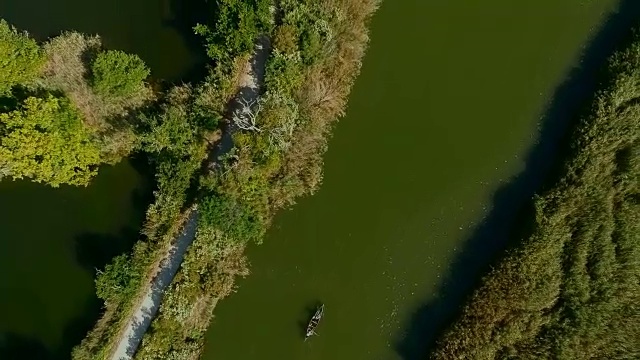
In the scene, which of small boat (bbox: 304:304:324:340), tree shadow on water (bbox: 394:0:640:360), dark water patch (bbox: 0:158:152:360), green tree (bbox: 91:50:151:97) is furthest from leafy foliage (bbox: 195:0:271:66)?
tree shadow on water (bbox: 394:0:640:360)

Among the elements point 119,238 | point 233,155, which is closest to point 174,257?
point 119,238

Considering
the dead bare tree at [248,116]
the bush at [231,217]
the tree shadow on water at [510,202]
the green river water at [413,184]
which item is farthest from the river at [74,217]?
the tree shadow on water at [510,202]

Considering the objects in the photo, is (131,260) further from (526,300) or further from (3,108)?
(526,300)

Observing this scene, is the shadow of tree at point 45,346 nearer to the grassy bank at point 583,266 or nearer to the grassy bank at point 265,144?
the grassy bank at point 265,144

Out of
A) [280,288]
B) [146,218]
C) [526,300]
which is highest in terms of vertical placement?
[146,218]

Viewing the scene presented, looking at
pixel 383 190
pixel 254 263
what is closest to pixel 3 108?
pixel 254 263

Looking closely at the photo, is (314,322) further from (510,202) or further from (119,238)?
(510,202)
